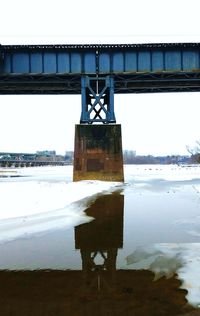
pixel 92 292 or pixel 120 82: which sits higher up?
pixel 120 82

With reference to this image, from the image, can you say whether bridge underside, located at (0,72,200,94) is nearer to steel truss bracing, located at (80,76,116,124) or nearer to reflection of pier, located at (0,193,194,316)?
steel truss bracing, located at (80,76,116,124)

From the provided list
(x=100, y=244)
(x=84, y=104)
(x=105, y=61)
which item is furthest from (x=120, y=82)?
(x=100, y=244)

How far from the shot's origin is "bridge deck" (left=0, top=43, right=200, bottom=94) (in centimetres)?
2973

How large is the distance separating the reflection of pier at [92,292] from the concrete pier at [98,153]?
817 inches

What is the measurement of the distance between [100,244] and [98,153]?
66.2ft

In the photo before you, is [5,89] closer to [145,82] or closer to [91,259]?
[145,82]

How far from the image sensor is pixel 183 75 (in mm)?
30266

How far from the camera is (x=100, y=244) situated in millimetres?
7465

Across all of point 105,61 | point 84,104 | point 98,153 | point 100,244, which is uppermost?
point 105,61

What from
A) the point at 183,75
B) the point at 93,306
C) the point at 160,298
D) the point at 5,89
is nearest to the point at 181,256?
the point at 160,298

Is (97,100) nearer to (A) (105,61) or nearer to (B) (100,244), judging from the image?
(A) (105,61)

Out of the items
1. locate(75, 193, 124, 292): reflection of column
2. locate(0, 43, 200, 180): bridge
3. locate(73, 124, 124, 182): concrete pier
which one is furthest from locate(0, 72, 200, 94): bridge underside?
locate(75, 193, 124, 292): reflection of column

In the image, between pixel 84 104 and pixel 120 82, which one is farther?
pixel 120 82

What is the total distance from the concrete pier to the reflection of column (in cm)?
1444
